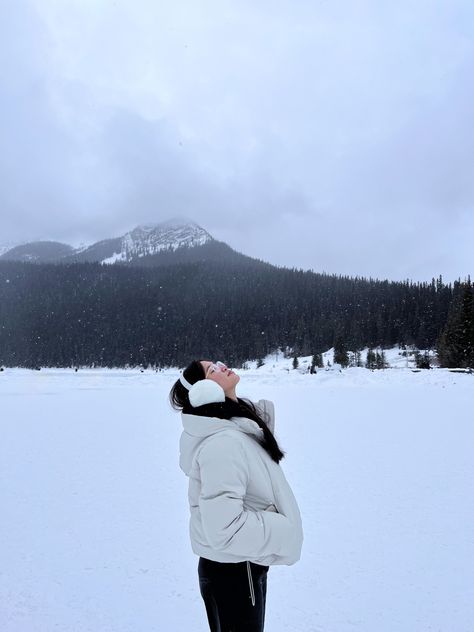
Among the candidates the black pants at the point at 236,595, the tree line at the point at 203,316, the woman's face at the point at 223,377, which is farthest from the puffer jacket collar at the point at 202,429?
the tree line at the point at 203,316

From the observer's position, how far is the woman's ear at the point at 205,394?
1.82m

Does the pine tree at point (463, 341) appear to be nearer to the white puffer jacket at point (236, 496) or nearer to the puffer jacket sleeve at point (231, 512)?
the white puffer jacket at point (236, 496)

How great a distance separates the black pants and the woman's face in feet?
2.44

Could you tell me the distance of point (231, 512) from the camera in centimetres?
164

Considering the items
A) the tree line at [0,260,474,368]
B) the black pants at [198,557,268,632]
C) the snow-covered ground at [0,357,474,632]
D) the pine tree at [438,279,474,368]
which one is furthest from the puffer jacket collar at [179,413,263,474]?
the tree line at [0,260,474,368]

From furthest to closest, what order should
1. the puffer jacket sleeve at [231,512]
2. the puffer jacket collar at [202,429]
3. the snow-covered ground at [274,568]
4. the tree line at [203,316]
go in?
the tree line at [203,316]
the snow-covered ground at [274,568]
the puffer jacket collar at [202,429]
the puffer jacket sleeve at [231,512]

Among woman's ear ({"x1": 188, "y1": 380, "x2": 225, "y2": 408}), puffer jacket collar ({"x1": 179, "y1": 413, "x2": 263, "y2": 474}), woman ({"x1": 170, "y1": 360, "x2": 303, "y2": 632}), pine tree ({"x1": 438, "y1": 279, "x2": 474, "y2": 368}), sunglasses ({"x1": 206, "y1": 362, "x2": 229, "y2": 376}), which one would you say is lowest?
woman ({"x1": 170, "y1": 360, "x2": 303, "y2": 632})

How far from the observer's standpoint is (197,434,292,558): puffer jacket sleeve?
1.64 m

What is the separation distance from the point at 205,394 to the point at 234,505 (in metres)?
0.45

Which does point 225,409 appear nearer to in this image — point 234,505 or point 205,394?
point 205,394

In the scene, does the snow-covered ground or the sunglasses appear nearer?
the sunglasses

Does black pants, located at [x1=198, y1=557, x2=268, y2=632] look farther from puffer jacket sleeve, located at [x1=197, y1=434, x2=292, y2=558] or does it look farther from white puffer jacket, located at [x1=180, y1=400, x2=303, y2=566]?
puffer jacket sleeve, located at [x1=197, y1=434, x2=292, y2=558]

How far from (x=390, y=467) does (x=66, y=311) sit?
107 metres

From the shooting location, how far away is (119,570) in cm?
363
